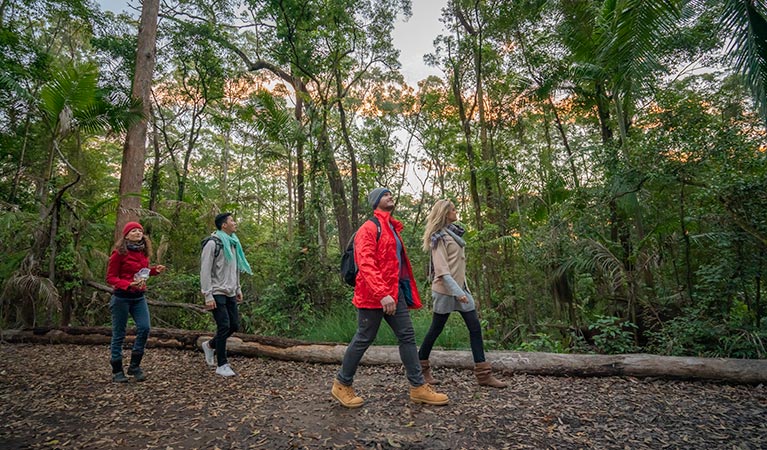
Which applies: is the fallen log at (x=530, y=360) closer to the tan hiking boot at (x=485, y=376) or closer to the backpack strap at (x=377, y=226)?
the tan hiking boot at (x=485, y=376)

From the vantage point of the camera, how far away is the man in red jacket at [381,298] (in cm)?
317

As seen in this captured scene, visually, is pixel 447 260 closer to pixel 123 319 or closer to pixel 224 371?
pixel 224 371

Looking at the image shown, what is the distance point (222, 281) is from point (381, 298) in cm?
225

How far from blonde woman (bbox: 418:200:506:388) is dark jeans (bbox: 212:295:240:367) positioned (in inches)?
89.8

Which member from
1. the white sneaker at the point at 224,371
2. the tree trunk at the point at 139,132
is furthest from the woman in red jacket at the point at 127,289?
the tree trunk at the point at 139,132

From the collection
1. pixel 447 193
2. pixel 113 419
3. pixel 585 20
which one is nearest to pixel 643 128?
pixel 585 20

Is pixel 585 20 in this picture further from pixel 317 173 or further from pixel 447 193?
pixel 447 193

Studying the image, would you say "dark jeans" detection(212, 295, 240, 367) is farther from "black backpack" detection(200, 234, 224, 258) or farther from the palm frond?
the palm frond

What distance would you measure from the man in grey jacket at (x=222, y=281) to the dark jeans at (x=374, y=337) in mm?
1780

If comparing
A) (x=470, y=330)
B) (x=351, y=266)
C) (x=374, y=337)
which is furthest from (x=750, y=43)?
(x=374, y=337)

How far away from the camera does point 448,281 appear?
357 cm

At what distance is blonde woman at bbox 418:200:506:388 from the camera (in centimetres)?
363

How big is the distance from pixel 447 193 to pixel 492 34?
8590 millimetres

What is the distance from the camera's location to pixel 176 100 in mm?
12789
